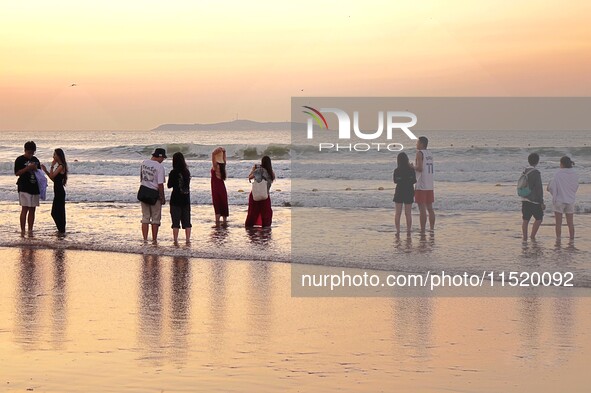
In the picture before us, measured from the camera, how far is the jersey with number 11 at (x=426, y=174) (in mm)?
14562

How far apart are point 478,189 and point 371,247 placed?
15.9 meters

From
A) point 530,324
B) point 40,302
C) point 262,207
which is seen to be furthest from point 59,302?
point 262,207

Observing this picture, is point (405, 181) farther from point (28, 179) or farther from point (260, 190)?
point (28, 179)

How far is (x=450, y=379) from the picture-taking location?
20.3 feet

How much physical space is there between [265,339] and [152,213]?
750 centimetres

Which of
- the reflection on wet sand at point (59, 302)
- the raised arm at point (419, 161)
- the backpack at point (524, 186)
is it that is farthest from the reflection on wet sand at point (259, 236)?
the backpack at point (524, 186)

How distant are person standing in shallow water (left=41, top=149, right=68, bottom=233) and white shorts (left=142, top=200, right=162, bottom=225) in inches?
76.1

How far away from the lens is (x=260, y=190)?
659 inches

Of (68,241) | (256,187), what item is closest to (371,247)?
(256,187)

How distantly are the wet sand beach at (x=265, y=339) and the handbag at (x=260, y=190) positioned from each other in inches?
231

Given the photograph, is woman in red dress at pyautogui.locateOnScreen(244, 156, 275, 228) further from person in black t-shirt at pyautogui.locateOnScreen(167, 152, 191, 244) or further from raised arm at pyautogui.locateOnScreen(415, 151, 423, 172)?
raised arm at pyautogui.locateOnScreen(415, 151, 423, 172)

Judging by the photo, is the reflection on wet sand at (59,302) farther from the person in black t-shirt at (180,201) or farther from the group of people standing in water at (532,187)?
the group of people standing in water at (532,187)

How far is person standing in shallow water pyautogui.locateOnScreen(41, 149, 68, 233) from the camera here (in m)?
Result: 15.4

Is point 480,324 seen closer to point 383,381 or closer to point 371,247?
point 383,381
